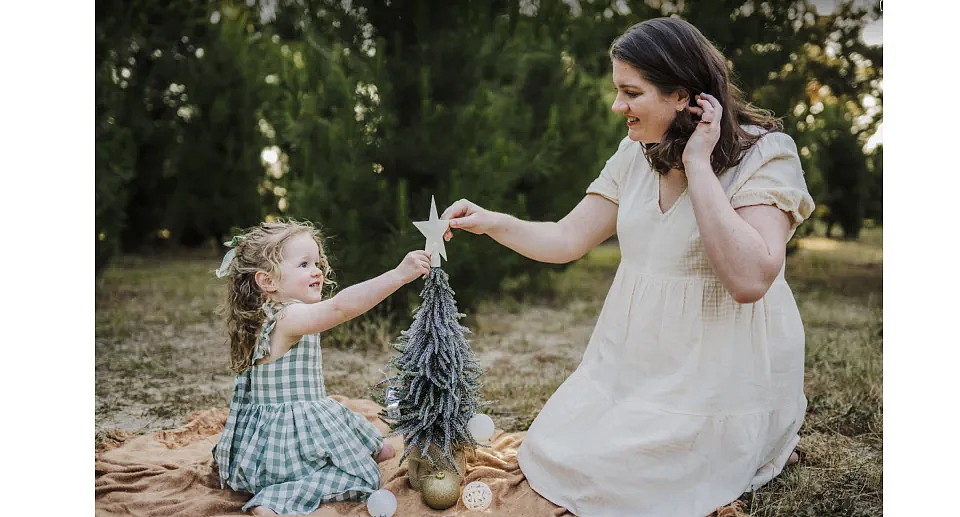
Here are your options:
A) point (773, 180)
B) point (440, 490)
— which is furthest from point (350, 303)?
point (773, 180)

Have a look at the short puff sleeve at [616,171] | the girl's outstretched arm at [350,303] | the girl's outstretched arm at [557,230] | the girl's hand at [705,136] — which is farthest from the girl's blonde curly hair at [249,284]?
the girl's hand at [705,136]

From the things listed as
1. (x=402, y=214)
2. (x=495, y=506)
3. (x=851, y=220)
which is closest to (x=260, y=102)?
(x=402, y=214)

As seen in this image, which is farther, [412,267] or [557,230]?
[557,230]

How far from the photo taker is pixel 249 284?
2.27 m

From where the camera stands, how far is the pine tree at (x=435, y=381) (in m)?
2.11

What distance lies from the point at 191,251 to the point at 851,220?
5.79 m

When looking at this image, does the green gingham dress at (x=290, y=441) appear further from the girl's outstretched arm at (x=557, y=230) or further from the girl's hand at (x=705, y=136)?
the girl's hand at (x=705, y=136)

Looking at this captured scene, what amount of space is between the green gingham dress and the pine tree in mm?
170

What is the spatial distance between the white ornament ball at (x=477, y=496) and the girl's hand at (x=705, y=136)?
38.6 inches

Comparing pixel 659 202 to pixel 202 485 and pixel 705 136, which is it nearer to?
pixel 705 136

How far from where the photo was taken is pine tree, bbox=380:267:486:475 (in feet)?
6.91

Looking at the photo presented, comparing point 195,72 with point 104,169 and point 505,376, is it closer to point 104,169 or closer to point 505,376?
point 104,169

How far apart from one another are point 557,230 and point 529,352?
85.1 inches

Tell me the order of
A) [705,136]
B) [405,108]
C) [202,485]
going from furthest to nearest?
1. [405,108]
2. [202,485]
3. [705,136]
